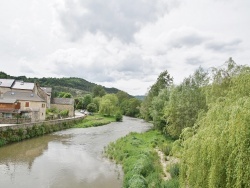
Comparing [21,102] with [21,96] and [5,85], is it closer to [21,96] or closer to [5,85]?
[21,96]

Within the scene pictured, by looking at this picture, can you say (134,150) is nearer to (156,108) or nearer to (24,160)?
(24,160)

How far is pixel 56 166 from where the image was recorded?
22.7 m

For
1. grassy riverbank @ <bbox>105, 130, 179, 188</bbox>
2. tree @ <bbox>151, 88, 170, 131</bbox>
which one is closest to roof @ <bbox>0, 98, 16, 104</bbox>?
grassy riverbank @ <bbox>105, 130, 179, 188</bbox>

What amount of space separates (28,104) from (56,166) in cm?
2622

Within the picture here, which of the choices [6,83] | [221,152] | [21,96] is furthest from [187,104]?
[6,83]

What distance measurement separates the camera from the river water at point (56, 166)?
61.2 feet

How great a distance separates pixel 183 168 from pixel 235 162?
2.71 meters

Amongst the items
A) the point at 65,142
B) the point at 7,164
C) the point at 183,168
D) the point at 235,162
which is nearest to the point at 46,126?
the point at 65,142

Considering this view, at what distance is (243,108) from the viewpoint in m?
8.22

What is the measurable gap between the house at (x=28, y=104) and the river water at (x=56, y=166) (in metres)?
10.6

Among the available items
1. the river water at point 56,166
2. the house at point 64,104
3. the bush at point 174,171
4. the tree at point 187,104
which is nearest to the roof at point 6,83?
the house at point 64,104

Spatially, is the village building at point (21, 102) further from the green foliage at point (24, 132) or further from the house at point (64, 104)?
the house at point (64, 104)

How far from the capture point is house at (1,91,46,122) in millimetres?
43594

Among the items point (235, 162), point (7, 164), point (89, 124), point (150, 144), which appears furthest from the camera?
point (89, 124)
